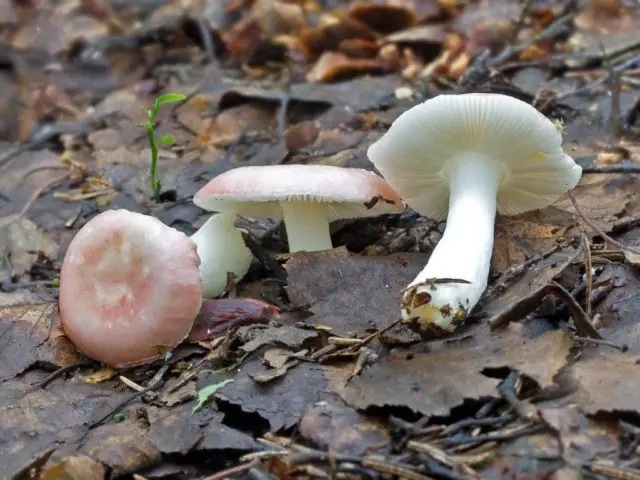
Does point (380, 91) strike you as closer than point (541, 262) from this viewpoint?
No

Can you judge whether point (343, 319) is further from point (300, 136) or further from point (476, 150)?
point (300, 136)

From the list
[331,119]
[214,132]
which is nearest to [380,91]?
[331,119]

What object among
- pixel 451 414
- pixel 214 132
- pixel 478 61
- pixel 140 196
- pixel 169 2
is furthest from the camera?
pixel 169 2

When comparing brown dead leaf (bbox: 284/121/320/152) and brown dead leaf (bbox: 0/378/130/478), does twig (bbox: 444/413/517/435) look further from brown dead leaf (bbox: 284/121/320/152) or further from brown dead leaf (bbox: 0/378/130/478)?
brown dead leaf (bbox: 284/121/320/152)

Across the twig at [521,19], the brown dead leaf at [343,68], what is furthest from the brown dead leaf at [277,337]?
the twig at [521,19]

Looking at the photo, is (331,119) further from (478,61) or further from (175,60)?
(175,60)

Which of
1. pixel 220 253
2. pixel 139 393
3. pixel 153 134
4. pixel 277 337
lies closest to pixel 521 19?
pixel 153 134
